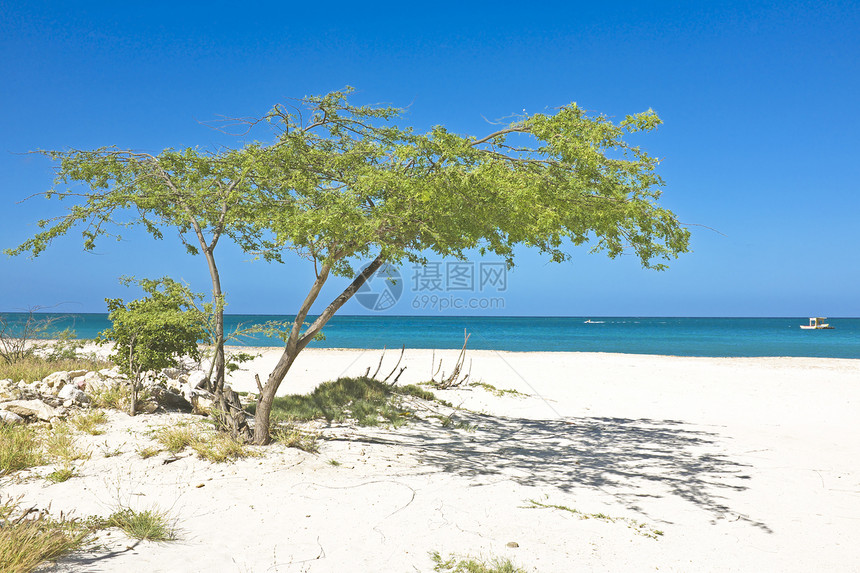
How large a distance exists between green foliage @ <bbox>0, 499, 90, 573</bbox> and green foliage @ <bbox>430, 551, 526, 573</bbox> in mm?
3131

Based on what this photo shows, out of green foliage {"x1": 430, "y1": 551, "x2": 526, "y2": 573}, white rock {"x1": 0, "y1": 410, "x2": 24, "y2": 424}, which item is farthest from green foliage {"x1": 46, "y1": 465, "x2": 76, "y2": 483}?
green foliage {"x1": 430, "y1": 551, "x2": 526, "y2": 573}

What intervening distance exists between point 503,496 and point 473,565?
85.0 inches

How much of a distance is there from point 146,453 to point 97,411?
270 cm

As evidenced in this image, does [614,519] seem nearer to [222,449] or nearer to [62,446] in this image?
[222,449]

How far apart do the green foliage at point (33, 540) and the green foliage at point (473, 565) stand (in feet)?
10.3

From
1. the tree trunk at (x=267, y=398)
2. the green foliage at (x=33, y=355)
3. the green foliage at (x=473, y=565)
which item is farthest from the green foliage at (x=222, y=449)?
the green foliage at (x=33, y=355)

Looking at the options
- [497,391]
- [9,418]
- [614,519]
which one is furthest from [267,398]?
[497,391]

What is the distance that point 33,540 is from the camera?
451 centimetres

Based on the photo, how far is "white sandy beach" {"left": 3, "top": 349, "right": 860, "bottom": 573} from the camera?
5098 millimetres

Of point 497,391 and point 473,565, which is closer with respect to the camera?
point 473,565

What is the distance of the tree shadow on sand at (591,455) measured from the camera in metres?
7.47

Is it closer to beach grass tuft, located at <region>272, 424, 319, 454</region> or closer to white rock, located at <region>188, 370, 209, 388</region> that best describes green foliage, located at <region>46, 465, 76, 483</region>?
beach grass tuft, located at <region>272, 424, 319, 454</region>

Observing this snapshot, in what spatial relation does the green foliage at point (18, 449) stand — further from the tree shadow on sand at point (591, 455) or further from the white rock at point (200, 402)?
the tree shadow on sand at point (591, 455)

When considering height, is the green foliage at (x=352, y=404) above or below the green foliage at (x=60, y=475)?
above
